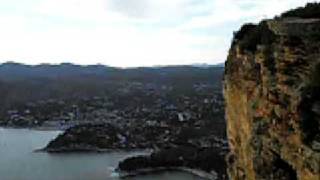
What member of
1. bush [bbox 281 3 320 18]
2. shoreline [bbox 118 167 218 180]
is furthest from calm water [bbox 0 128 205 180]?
bush [bbox 281 3 320 18]

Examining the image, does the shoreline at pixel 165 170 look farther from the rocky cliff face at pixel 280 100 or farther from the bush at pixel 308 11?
the rocky cliff face at pixel 280 100

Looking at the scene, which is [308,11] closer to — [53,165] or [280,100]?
[280,100]

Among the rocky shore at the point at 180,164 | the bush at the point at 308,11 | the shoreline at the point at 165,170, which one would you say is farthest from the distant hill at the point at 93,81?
the bush at the point at 308,11

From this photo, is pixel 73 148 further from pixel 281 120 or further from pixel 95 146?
pixel 281 120

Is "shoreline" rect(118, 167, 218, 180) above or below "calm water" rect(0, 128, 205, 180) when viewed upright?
above

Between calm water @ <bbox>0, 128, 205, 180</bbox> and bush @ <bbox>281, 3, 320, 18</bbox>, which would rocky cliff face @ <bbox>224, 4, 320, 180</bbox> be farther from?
calm water @ <bbox>0, 128, 205, 180</bbox>

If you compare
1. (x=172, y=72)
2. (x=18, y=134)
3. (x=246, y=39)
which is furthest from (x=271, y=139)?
(x=172, y=72)
